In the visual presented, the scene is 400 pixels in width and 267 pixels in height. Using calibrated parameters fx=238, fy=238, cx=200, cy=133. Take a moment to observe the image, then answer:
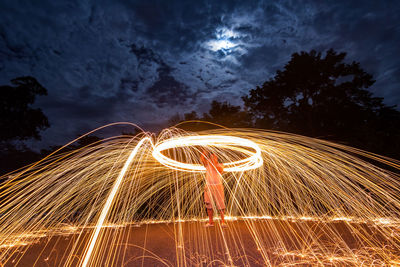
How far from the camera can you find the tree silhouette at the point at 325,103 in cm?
1313

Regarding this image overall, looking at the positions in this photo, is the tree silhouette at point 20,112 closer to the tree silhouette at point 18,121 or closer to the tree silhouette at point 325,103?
the tree silhouette at point 18,121

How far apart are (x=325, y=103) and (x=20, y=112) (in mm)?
19090

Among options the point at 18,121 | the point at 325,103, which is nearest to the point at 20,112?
the point at 18,121

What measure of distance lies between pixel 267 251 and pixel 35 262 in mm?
4346

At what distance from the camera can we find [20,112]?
15.1 m

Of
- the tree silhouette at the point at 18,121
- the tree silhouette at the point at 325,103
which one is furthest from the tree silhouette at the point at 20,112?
the tree silhouette at the point at 325,103

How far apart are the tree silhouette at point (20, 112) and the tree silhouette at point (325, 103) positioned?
549 inches

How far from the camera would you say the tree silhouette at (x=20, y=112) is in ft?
47.8

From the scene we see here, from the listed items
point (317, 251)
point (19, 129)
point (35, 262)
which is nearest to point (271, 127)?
point (317, 251)

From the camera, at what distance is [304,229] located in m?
6.80

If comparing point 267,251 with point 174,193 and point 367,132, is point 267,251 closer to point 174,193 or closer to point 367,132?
point 174,193

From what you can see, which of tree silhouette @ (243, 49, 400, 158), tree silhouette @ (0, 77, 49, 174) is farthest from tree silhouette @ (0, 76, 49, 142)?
tree silhouette @ (243, 49, 400, 158)

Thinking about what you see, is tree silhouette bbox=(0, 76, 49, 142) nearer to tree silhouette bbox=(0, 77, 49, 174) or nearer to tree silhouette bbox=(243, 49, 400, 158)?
tree silhouette bbox=(0, 77, 49, 174)

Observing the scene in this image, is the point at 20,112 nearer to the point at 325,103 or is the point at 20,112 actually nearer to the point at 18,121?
the point at 18,121
